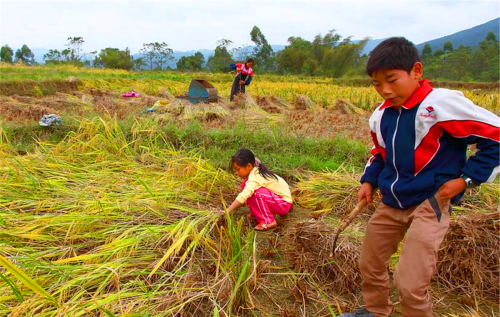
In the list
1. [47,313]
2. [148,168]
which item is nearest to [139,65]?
[148,168]

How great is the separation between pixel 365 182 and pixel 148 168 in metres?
2.36

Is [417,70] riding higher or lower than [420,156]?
higher

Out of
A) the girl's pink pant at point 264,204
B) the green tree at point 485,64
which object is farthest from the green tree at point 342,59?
the girl's pink pant at point 264,204

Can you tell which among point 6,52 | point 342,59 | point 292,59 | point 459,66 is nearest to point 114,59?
point 6,52

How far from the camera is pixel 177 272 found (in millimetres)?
1920

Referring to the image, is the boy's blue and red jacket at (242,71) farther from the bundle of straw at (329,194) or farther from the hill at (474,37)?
the hill at (474,37)

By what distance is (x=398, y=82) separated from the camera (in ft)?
4.63

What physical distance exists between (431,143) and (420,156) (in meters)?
0.07

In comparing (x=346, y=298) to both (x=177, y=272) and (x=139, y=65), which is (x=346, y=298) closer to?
(x=177, y=272)

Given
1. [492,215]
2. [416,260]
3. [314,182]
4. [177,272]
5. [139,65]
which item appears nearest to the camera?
[416,260]

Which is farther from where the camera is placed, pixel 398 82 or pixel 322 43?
pixel 322 43

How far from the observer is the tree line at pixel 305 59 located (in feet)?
76.0

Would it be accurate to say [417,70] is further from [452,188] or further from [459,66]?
[459,66]

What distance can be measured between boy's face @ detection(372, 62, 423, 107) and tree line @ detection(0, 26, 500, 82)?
21.6m
